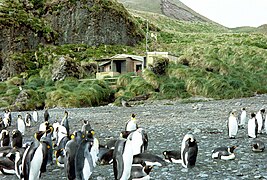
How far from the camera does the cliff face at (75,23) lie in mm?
38406

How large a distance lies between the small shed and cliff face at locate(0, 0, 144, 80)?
10.2 metres

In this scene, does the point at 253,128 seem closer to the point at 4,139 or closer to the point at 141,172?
the point at 141,172

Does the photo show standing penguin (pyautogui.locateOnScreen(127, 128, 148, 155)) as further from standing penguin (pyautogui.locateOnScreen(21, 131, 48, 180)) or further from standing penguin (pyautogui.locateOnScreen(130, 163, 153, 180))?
standing penguin (pyautogui.locateOnScreen(21, 131, 48, 180))

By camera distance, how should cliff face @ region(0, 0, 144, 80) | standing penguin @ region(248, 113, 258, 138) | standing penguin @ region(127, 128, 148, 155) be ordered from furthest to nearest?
cliff face @ region(0, 0, 144, 80) < standing penguin @ region(248, 113, 258, 138) < standing penguin @ region(127, 128, 148, 155)

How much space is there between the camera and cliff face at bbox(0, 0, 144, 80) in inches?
1512

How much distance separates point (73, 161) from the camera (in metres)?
5.41

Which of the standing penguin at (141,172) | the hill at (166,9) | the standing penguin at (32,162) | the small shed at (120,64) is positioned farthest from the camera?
the hill at (166,9)

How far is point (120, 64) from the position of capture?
30.5 metres

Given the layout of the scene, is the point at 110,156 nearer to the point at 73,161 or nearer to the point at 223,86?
the point at 73,161

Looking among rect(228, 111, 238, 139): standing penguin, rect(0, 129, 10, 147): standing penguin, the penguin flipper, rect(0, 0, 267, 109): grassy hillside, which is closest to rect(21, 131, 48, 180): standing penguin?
the penguin flipper

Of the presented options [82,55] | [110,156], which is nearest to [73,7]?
[82,55]

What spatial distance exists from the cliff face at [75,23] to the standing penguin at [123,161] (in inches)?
1311

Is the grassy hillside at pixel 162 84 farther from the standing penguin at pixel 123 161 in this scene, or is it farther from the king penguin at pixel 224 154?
the standing penguin at pixel 123 161

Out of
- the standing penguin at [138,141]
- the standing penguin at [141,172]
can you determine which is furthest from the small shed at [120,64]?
the standing penguin at [141,172]
